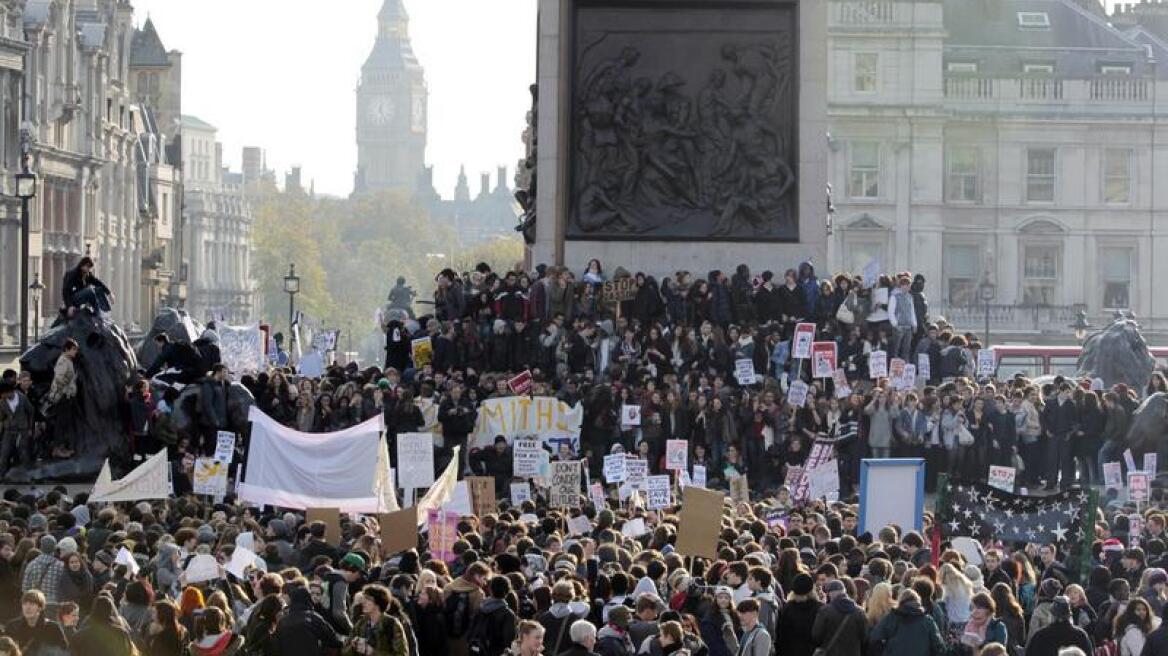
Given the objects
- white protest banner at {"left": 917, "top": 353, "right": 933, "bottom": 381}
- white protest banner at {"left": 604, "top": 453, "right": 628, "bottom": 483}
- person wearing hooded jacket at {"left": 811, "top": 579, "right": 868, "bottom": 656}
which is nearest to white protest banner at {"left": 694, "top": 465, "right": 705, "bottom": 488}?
white protest banner at {"left": 604, "top": 453, "right": 628, "bottom": 483}

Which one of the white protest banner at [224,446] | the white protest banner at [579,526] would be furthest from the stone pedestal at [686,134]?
the white protest banner at [579,526]

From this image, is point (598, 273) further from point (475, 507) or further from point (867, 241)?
point (867, 241)

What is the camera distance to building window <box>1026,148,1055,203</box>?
96312 millimetres

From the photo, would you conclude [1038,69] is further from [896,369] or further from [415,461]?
[415,461]

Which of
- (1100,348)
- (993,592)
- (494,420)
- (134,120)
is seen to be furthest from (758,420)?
(134,120)

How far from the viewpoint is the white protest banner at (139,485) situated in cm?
2928

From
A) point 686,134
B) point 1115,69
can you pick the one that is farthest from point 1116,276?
point 686,134

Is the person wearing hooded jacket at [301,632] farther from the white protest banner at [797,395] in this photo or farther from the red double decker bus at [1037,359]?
the red double decker bus at [1037,359]

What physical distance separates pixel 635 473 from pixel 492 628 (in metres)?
10.2

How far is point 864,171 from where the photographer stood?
3698 inches

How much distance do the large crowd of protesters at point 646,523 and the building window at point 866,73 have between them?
5136 cm

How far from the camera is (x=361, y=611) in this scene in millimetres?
20500

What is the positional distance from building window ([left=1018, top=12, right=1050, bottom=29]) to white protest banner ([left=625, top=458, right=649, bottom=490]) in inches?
2769

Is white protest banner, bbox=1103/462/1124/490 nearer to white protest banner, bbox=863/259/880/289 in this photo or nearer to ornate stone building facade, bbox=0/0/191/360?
white protest banner, bbox=863/259/880/289
